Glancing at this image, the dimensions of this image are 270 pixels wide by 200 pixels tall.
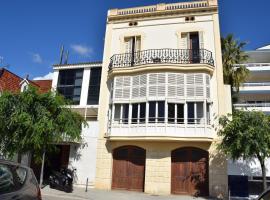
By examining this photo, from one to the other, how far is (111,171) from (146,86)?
5.91m

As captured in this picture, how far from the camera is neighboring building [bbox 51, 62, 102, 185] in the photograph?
19.7 meters

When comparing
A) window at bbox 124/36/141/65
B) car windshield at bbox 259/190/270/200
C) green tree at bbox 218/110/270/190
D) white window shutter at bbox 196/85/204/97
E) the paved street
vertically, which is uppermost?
window at bbox 124/36/141/65

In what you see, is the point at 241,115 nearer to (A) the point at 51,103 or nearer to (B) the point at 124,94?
(B) the point at 124,94

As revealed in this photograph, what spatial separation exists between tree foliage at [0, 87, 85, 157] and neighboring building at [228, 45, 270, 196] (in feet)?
31.6

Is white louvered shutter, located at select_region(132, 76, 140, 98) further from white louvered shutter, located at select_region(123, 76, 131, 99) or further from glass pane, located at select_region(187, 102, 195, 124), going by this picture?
glass pane, located at select_region(187, 102, 195, 124)

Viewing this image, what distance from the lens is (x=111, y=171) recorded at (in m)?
19.4

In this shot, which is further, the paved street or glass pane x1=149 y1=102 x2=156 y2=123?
glass pane x1=149 y1=102 x2=156 y2=123

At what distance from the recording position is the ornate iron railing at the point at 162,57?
1984 cm

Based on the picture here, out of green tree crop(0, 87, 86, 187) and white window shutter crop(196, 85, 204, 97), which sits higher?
white window shutter crop(196, 85, 204, 97)

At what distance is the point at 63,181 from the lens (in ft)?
56.0

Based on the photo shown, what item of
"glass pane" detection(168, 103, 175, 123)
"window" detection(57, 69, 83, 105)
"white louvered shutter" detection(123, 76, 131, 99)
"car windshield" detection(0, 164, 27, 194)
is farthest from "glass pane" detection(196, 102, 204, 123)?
"car windshield" detection(0, 164, 27, 194)

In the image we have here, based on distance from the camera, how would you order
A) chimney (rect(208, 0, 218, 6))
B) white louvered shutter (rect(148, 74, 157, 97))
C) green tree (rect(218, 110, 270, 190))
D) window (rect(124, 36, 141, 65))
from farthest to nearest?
window (rect(124, 36, 141, 65)) < chimney (rect(208, 0, 218, 6)) < white louvered shutter (rect(148, 74, 157, 97)) < green tree (rect(218, 110, 270, 190))

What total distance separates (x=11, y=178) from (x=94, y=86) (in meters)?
18.2

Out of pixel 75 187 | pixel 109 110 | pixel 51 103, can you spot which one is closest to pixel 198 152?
pixel 109 110
